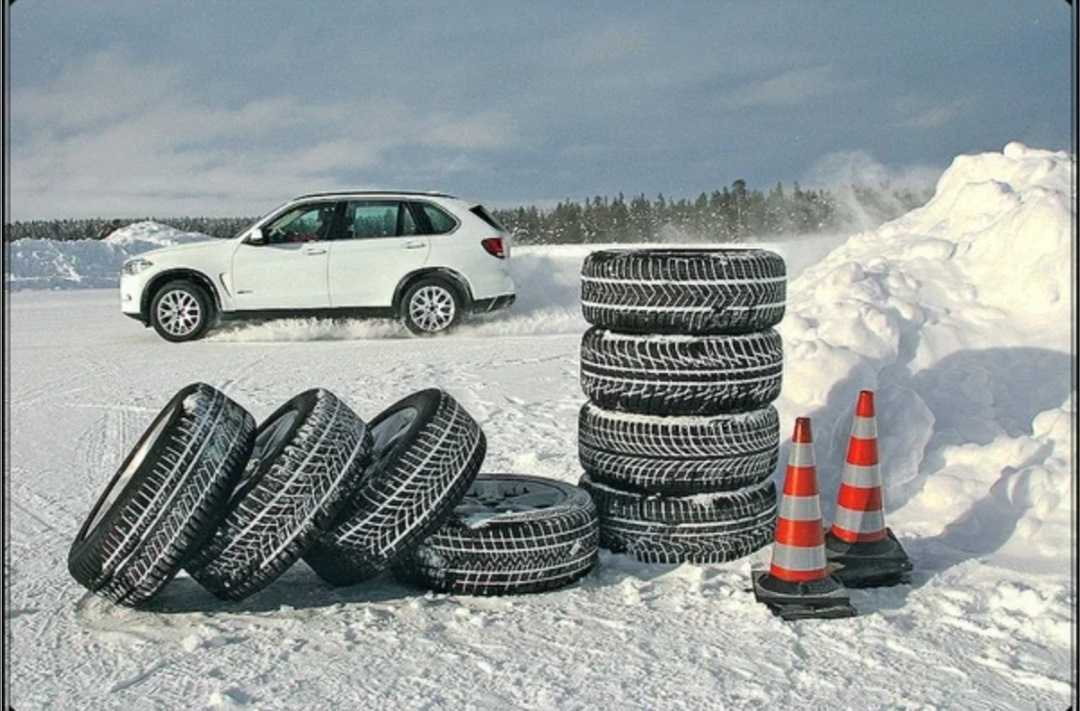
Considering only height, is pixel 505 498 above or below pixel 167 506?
below

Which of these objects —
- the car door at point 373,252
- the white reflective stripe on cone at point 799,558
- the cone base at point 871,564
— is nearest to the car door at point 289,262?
the car door at point 373,252

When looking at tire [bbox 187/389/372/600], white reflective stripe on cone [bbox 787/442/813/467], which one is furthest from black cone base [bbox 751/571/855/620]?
tire [bbox 187/389/372/600]

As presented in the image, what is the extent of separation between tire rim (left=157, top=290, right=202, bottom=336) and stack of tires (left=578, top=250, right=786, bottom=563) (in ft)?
29.3

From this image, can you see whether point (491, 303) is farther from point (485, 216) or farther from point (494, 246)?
point (485, 216)

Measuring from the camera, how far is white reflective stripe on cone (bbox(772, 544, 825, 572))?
4527mm

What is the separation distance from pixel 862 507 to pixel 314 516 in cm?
248

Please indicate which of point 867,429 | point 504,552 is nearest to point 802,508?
point 867,429

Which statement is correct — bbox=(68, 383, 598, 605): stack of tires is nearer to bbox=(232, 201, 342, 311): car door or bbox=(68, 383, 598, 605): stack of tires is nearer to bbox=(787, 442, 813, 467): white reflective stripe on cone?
bbox=(787, 442, 813, 467): white reflective stripe on cone

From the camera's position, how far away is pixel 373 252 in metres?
12.8

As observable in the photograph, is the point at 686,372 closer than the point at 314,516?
No

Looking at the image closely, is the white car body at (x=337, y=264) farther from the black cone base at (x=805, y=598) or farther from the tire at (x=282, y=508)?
the black cone base at (x=805, y=598)

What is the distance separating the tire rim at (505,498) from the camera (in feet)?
15.8

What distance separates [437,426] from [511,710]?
1.36 meters

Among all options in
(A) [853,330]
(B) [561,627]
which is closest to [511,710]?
(B) [561,627]
